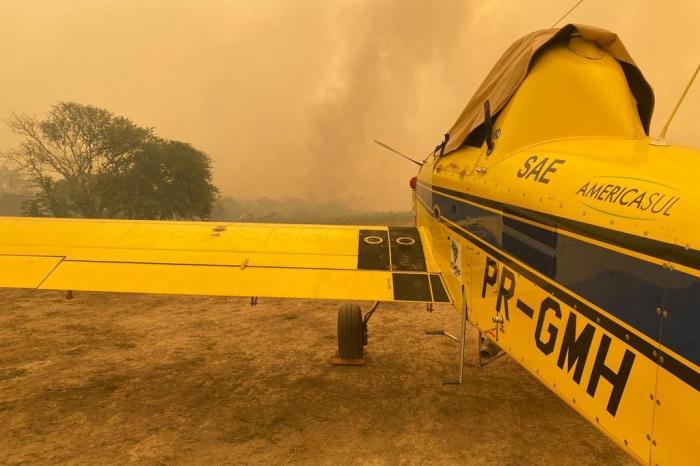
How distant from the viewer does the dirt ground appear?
4.66m

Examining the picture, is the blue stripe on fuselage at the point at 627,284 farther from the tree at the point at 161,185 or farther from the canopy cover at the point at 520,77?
the tree at the point at 161,185

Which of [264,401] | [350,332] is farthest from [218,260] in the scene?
[350,332]

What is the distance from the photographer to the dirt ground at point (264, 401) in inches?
183

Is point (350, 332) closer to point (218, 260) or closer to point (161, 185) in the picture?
point (218, 260)

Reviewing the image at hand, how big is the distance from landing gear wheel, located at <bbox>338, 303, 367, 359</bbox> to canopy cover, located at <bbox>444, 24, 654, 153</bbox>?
9.24 feet

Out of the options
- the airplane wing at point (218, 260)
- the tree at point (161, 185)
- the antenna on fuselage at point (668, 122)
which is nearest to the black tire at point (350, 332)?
the airplane wing at point (218, 260)

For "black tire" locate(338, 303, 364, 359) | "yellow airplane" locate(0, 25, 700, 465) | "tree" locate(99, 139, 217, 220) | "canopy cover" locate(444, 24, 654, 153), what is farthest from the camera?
"tree" locate(99, 139, 217, 220)

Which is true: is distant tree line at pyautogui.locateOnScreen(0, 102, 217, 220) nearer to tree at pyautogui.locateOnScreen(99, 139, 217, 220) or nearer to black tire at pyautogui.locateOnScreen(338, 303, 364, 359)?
tree at pyautogui.locateOnScreen(99, 139, 217, 220)

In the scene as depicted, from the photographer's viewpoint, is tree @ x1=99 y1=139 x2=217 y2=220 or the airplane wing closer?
the airplane wing

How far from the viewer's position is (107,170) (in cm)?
3594

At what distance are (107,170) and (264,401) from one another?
1430 inches

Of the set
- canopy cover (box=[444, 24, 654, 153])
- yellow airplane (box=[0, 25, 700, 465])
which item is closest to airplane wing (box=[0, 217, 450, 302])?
yellow airplane (box=[0, 25, 700, 465])

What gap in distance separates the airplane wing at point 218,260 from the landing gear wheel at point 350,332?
124 centimetres

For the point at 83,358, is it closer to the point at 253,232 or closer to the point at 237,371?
the point at 237,371
